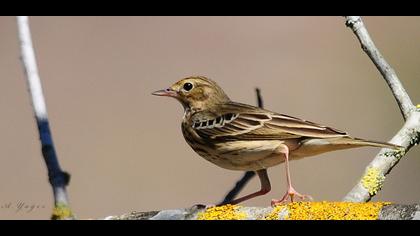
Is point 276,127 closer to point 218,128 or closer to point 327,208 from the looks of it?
point 218,128

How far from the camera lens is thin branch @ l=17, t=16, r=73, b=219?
2.63 m

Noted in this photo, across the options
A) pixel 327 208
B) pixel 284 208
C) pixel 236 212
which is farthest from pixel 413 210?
pixel 236 212

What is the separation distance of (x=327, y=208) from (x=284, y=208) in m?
0.22

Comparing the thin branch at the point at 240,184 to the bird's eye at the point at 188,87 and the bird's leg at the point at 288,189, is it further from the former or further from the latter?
the bird's eye at the point at 188,87

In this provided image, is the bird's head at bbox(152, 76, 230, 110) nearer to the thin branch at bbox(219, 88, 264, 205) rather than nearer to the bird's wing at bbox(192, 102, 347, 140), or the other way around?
the bird's wing at bbox(192, 102, 347, 140)

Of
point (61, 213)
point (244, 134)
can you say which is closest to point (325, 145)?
point (244, 134)

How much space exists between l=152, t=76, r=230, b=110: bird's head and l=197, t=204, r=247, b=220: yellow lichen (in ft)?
7.92

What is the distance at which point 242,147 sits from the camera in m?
4.62

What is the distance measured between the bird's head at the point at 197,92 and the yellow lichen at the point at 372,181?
5.87 ft

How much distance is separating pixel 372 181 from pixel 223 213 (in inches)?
51.9

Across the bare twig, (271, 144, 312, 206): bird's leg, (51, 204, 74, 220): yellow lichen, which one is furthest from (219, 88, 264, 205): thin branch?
(51, 204, 74, 220): yellow lichen

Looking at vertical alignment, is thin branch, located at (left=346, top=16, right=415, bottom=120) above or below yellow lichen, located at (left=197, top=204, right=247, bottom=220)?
above

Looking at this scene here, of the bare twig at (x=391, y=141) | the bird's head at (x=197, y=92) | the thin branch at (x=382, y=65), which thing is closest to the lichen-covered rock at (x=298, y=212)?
the bare twig at (x=391, y=141)

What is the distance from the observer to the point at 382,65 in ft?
14.8
